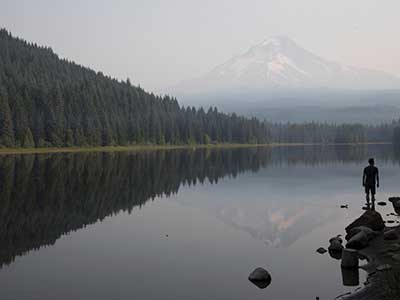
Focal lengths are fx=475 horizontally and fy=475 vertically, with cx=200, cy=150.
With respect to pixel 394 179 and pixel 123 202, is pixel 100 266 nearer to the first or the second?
pixel 123 202

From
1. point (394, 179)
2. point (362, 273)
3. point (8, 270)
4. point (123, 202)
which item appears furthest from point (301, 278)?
point (394, 179)

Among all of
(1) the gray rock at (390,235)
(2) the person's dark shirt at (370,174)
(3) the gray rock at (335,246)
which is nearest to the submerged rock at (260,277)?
(3) the gray rock at (335,246)

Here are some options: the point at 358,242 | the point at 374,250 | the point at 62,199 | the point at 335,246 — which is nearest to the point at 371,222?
the point at 358,242

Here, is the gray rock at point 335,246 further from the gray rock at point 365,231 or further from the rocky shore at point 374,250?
the gray rock at point 365,231

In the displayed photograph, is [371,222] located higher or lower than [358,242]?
higher

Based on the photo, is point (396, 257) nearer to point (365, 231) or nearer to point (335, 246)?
point (335, 246)

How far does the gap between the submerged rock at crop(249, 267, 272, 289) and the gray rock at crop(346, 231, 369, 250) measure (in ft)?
23.6

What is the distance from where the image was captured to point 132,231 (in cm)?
3064

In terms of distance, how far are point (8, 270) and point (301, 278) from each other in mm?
12969

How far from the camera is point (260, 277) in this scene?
20375mm

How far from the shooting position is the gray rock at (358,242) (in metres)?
25.5

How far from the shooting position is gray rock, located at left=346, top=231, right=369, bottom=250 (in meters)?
25.5

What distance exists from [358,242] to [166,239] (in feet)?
36.0

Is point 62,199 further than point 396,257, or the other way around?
point 62,199
